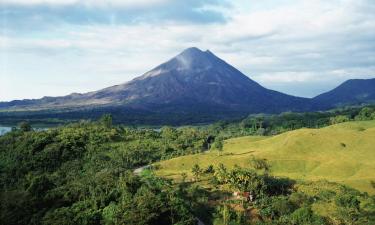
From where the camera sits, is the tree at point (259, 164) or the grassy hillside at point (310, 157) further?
the tree at point (259, 164)

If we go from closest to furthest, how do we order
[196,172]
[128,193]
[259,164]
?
1. [128,193]
2. [196,172]
3. [259,164]

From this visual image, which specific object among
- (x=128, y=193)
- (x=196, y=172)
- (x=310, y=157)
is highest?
(x=128, y=193)

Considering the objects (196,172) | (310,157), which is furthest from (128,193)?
(310,157)

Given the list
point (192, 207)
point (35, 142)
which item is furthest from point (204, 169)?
point (35, 142)

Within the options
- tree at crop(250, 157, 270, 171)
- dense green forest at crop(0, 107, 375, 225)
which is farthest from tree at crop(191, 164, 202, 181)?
tree at crop(250, 157, 270, 171)

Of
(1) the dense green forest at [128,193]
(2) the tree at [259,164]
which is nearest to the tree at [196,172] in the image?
(1) the dense green forest at [128,193]

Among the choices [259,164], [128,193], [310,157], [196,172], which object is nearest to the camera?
[128,193]

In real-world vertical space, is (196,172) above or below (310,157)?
above

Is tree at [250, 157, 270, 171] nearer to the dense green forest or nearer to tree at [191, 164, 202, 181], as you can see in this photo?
the dense green forest

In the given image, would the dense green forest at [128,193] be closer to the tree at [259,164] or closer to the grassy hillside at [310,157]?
the tree at [259,164]

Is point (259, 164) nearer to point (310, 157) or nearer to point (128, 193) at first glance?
point (310, 157)
